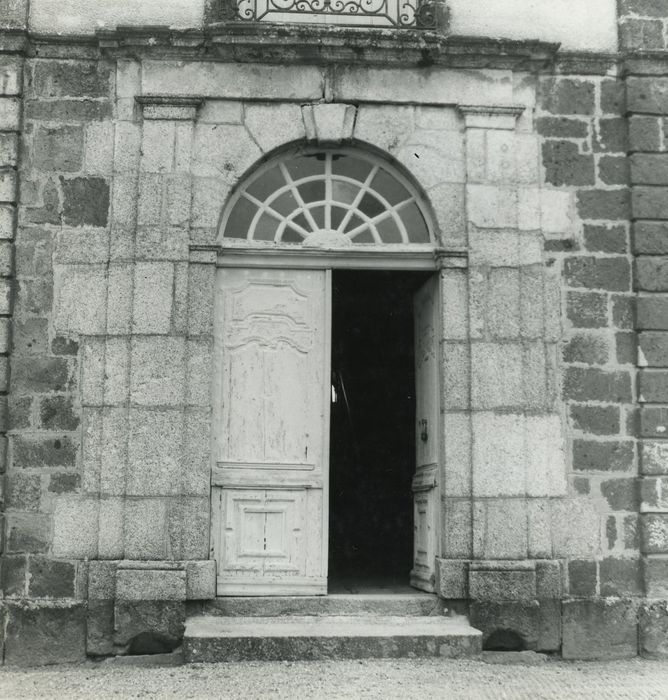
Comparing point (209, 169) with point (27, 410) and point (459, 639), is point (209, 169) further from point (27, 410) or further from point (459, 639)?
point (459, 639)

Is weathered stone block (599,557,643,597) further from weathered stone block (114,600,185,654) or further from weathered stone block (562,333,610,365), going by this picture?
weathered stone block (114,600,185,654)

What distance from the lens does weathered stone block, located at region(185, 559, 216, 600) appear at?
6.34m

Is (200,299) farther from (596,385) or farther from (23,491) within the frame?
(596,385)

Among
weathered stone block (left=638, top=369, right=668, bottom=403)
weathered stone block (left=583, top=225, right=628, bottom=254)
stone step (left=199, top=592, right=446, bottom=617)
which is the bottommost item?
stone step (left=199, top=592, right=446, bottom=617)

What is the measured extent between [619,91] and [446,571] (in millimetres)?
3553

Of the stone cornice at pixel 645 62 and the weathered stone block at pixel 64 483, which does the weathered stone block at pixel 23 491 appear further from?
the stone cornice at pixel 645 62

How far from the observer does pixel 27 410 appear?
6523mm

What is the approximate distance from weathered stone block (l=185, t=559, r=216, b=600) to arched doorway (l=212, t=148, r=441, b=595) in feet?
0.59

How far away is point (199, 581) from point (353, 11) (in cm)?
402

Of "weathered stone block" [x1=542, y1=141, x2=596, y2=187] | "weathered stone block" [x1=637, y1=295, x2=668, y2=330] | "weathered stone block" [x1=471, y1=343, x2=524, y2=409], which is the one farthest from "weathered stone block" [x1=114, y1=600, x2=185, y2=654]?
"weathered stone block" [x1=542, y1=141, x2=596, y2=187]

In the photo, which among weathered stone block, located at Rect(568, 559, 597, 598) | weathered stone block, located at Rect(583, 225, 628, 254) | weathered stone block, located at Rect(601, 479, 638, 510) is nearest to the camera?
weathered stone block, located at Rect(568, 559, 597, 598)

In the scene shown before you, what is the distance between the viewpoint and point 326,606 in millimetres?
6535

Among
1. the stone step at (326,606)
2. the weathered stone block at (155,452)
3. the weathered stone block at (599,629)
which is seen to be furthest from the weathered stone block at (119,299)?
the weathered stone block at (599,629)

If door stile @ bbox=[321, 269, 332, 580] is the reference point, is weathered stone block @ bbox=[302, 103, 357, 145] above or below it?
above
